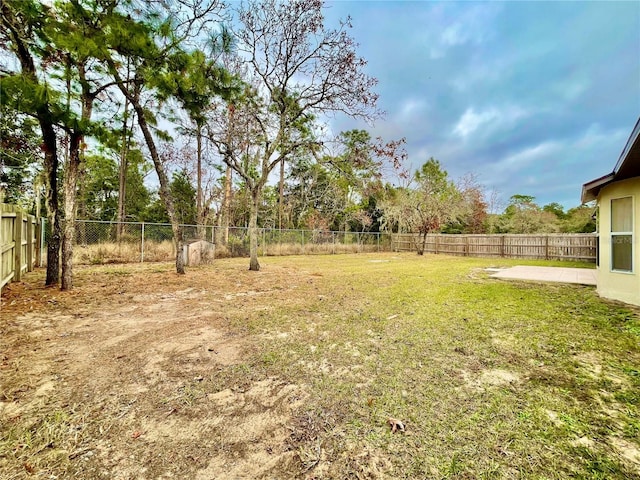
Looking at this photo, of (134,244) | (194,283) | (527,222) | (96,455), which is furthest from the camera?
(527,222)

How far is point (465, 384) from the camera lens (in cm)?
232

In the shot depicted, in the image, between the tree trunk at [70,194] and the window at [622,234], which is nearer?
the window at [622,234]

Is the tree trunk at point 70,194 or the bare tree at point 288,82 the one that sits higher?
the bare tree at point 288,82

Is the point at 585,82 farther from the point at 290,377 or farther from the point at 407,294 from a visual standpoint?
the point at 290,377

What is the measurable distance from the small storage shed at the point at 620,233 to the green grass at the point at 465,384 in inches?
28.8

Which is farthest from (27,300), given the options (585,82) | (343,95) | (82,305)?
(585,82)

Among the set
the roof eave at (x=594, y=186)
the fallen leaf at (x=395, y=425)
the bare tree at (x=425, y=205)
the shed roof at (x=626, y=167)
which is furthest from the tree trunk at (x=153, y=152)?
the bare tree at (x=425, y=205)

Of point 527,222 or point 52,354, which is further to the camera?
point 527,222

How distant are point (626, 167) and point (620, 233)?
136cm

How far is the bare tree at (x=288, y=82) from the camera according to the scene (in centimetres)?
793

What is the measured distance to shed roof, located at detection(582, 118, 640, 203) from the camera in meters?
3.51

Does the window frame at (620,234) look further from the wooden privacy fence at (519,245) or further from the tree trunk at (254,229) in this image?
the tree trunk at (254,229)

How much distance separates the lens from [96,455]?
1.53 m

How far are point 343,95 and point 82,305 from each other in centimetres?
831
